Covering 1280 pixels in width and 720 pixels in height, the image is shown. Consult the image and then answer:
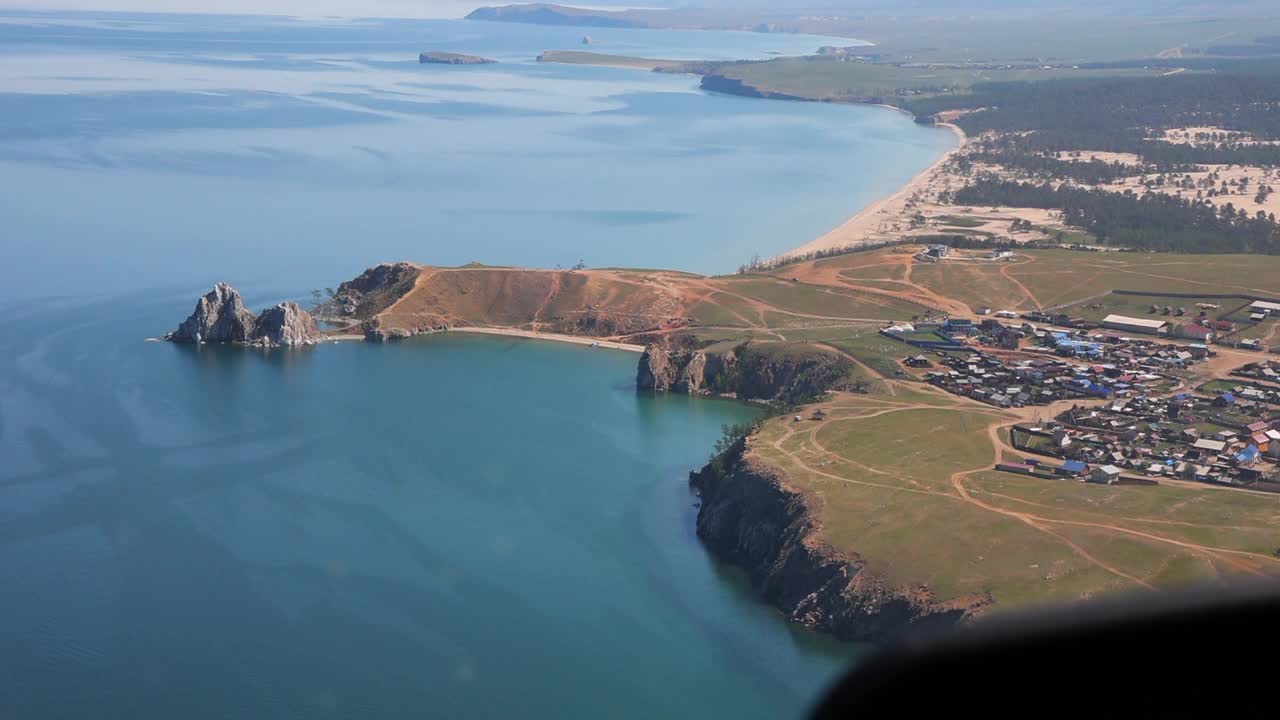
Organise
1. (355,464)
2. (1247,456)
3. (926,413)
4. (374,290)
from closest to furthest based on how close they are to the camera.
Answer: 1. (1247,456)
2. (926,413)
3. (355,464)
4. (374,290)

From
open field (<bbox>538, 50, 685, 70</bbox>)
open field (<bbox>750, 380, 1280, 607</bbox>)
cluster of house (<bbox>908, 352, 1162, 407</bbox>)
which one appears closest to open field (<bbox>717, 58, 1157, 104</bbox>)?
open field (<bbox>538, 50, 685, 70</bbox>)

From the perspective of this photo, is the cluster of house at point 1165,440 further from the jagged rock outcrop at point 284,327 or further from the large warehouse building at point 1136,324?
the jagged rock outcrop at point 284,327

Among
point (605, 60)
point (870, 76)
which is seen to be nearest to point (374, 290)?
point (870, 76)

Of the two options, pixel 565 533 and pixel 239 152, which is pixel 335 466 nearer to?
pixel 565 533

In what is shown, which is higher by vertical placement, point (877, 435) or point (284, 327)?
point (877, 435)

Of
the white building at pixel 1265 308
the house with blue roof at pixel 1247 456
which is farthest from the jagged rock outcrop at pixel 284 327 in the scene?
the white building at pixel 1265 308

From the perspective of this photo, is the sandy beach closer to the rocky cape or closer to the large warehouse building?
the rocky cape

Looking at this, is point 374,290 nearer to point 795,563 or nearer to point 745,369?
point 745,369
